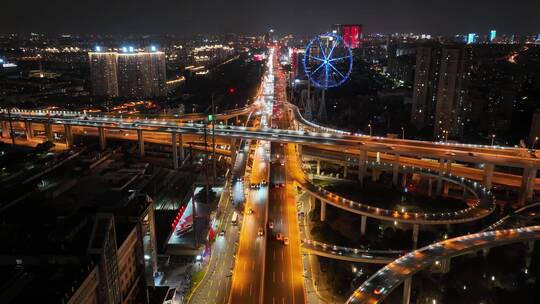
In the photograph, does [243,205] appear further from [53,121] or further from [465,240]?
[53,121]

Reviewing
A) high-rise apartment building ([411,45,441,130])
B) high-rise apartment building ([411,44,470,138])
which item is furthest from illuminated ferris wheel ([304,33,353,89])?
high-rise apartment building ([411,44,470,138])

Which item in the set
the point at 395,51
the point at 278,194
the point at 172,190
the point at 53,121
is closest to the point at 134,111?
the point at 53,121

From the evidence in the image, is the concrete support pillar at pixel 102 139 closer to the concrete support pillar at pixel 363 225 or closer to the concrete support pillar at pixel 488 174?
the concrete support pillar at pixel 363 225

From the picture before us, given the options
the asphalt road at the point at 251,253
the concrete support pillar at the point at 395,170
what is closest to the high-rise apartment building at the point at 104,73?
the asphalt road at the point at 251,253

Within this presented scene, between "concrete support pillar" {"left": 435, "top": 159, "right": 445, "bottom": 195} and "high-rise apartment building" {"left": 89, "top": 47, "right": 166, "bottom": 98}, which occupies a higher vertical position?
"high-rise apartment building" {"left": 89, "top": 47, "right": 166, "bottom": 98}

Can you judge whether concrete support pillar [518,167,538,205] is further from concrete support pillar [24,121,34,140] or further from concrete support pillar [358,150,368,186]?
concrete support pillar [24,121,34,140]
